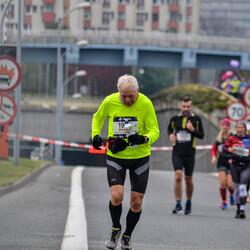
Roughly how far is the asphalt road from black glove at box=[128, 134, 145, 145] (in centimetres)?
109

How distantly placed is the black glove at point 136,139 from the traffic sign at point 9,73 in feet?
26.8

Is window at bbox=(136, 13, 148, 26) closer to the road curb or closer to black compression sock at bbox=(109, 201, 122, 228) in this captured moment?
the road curb

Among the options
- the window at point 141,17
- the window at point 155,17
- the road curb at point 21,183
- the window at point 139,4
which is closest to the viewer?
the road curb at point 21,183

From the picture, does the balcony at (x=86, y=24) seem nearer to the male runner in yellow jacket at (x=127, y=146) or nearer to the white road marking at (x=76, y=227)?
the white road marking at (x=76, y=227)

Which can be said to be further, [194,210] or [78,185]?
[78,185]

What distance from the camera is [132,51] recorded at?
54594 mm

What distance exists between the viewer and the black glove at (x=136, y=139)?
22.4 ft

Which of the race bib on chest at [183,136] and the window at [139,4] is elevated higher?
the window at [139,4]

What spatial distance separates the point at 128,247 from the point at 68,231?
4.80ft

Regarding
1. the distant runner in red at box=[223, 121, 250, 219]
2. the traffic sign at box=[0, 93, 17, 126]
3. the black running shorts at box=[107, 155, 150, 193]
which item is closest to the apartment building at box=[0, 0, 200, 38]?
the traffic sign at box=[0, 93, 17, 126]

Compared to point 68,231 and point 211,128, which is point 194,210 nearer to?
point 68,231

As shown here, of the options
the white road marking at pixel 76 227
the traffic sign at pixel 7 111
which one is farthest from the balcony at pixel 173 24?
the white road marking at pixel 76 227

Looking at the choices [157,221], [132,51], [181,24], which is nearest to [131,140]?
[157,221]

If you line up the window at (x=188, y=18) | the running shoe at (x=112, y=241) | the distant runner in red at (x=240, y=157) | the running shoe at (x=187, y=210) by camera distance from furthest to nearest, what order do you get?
the window at (x=188, y=18), the distant runner in red at (x=240, y=157), the running shoe at (x=187, y=210), the running shoe at (x=112, y=241)
